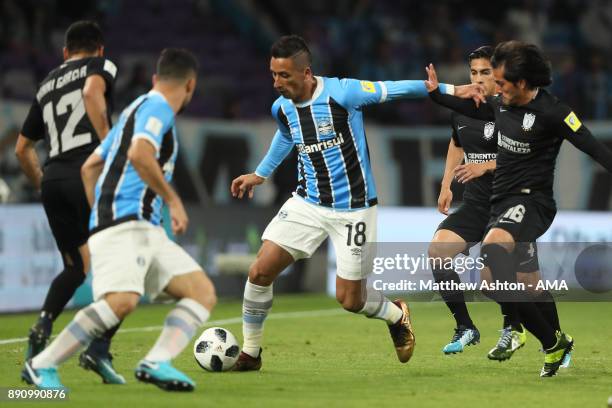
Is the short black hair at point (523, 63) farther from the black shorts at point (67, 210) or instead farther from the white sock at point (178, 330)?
the black shorts at point (67, 210)

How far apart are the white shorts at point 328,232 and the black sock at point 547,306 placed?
124 centimetres

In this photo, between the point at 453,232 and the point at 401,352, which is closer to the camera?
the point at 401,352

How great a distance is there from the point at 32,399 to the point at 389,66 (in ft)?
47.3

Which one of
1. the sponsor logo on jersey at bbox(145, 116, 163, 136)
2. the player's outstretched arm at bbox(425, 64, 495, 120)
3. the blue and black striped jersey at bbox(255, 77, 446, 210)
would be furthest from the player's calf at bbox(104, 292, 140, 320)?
the player's outstretched arm at bbox(425, 64, 495, 120)

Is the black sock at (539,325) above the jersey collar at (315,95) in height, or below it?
below

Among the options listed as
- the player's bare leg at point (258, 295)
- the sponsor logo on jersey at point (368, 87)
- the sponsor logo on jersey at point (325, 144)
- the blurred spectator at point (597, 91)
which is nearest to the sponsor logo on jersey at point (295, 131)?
the sponsor logo on jersey at point (325, 144)

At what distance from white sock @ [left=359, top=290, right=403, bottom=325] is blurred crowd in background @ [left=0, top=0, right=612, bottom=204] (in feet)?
34.1

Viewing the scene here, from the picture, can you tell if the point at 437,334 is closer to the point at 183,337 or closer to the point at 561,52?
the point at 183,337

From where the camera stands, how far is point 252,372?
858cm

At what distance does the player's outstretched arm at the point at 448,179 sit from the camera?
968 cm

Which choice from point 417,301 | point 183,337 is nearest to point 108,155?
point 183,337

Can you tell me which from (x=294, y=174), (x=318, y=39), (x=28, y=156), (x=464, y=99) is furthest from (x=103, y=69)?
(x=318, y=39)

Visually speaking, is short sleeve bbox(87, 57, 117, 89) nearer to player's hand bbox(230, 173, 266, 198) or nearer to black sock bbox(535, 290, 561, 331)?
player's hand bbox(230, 173, 266, 198)

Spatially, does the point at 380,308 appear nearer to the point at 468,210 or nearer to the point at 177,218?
the point at 468,210
